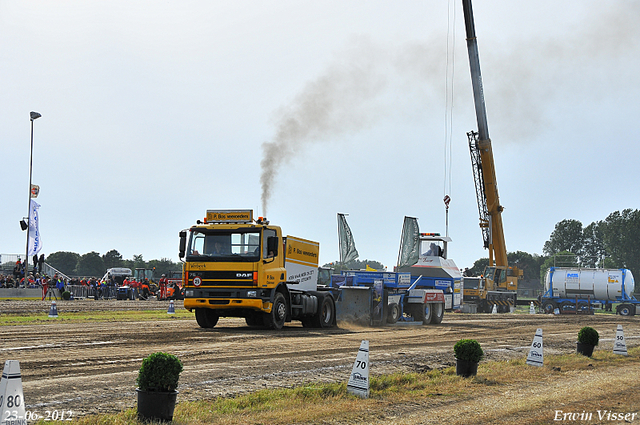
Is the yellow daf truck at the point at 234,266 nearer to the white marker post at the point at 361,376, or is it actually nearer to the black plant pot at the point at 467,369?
the black plant pot at the point at 467,369

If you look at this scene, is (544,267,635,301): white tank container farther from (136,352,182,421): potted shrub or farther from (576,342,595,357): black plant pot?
(136,352,182,421): potted shrub

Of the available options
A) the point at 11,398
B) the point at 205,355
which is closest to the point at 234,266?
the point at 205,355

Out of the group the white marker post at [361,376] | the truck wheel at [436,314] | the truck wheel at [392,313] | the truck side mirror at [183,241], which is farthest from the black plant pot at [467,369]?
the truck wheel at [436,314]

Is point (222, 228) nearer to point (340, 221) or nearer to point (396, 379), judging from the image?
point (396, 379)

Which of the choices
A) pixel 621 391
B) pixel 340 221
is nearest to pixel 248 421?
pixel 621 391

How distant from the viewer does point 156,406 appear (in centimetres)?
705

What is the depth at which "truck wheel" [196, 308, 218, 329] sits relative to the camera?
766 inches

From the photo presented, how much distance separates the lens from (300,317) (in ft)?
69.2

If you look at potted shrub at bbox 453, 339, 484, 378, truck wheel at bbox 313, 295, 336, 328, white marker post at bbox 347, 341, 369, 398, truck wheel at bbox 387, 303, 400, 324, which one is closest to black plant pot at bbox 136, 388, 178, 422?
white marker post at bbox 347, 341, 369, 398

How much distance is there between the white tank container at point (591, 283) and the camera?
44.5 metres

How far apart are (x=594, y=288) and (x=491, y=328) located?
2420 centimetres

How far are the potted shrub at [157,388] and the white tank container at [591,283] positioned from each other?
1719 inches

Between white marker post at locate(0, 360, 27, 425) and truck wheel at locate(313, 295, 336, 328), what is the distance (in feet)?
51.8

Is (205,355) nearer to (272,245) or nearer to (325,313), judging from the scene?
(272,245)
